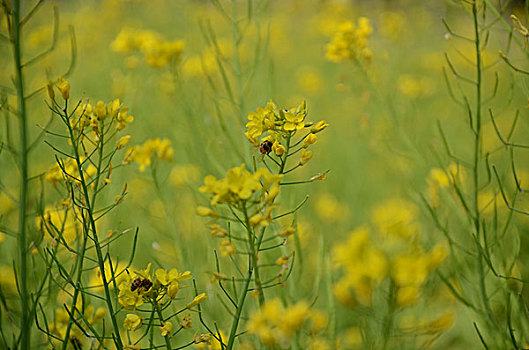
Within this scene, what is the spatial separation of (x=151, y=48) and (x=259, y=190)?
4.57 feet

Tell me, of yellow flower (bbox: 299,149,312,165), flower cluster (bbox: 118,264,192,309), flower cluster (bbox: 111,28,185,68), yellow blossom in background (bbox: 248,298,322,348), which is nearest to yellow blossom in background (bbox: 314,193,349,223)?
flower cluster (bbox: 111,28,185,68)

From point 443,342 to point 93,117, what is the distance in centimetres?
171

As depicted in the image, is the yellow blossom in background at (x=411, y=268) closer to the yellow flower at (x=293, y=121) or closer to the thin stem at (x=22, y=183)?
the yellow flower at (x=293, y=121)

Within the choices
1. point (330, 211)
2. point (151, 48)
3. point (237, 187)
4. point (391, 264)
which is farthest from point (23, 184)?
point (330, 211)

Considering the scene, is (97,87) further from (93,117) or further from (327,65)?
(93,117)

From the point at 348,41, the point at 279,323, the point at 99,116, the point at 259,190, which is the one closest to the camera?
the point at 279,323

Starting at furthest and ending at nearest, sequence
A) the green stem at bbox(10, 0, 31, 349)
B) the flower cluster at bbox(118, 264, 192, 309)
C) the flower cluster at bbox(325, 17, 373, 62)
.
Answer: the flower cluster at bbox(325, 17, 373, 62) → the green stem at bbox(10, 0, 31, 349) → the flower cluster at bbox(118, 264, 192, 309)

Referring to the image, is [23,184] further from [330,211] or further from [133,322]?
[330,211]

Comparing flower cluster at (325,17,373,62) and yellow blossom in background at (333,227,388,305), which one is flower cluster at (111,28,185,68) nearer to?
flower cluster at (325,17,373,62)

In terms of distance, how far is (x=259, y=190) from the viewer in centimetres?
83

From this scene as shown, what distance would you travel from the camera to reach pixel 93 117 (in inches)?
39.6

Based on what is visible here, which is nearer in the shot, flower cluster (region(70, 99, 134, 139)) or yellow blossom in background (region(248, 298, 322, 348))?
yellow blossom in background (region(248, 298, 322, 348))

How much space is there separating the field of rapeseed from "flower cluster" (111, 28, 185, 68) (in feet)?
0.04

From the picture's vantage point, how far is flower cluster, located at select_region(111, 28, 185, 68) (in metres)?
1.93
